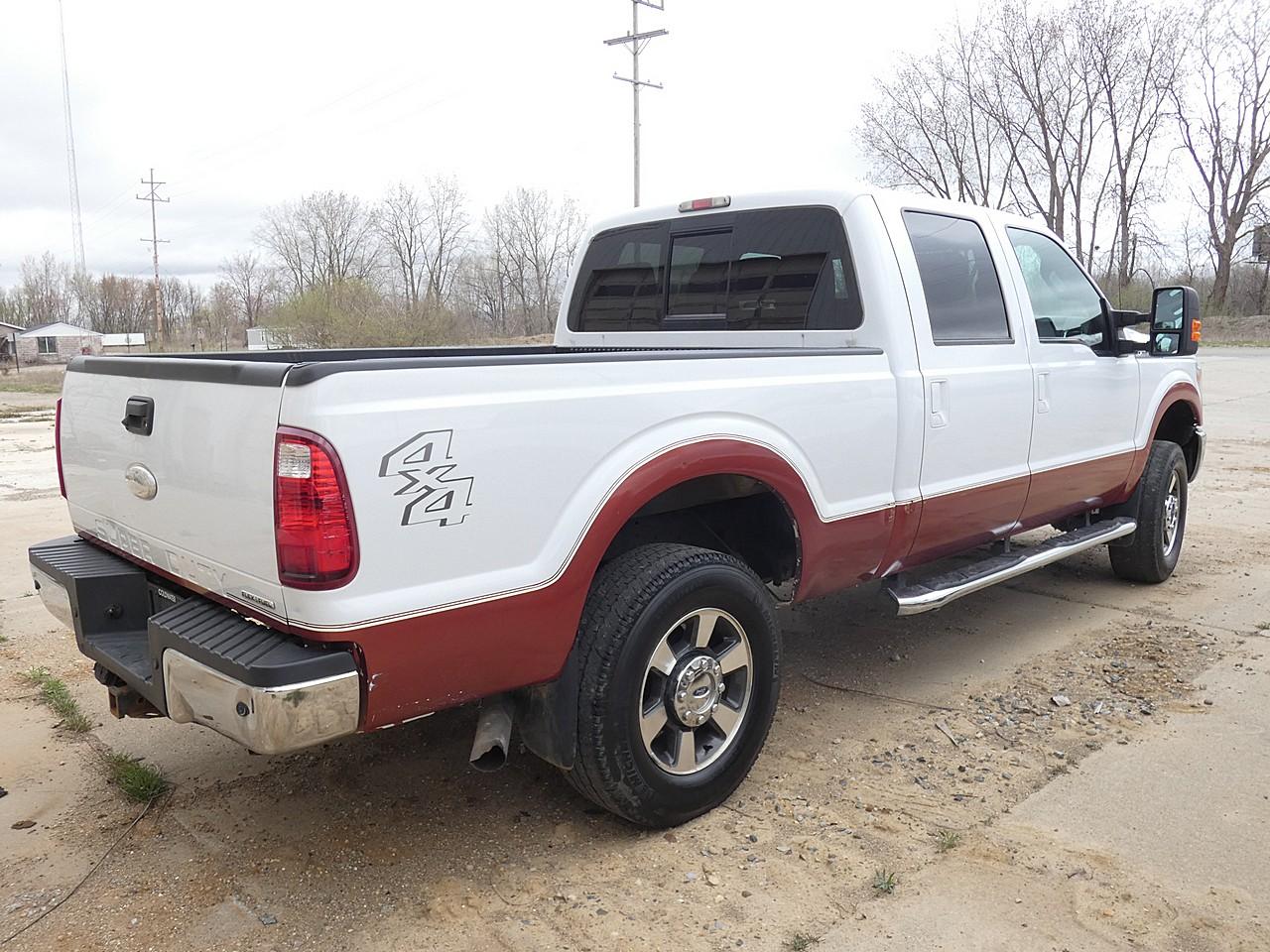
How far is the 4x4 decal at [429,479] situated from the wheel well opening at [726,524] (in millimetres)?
865

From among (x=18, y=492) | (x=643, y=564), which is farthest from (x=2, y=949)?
(x=18, y=492)

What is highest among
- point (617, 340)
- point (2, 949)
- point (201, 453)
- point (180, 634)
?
point (617, 340)

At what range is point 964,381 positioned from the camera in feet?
13.6

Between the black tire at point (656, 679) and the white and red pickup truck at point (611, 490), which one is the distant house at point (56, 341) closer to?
the white and red pickup truck at point (611, 490)

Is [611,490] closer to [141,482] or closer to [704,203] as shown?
[141,482]

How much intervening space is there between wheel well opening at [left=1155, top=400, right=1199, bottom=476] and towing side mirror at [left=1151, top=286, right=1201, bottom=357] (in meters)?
0.69

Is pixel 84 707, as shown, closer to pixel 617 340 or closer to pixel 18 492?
pixel 617 340

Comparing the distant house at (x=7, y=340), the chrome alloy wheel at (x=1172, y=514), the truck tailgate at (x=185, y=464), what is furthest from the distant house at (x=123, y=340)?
the truck tailgate at (x=185, y=464)

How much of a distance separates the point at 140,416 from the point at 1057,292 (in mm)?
4201

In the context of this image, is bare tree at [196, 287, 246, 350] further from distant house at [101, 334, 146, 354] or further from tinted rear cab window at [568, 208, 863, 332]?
tinted rear cab window at [568, 208, 863, 332]

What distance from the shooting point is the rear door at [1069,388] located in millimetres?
4703

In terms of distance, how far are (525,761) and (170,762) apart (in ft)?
4.40

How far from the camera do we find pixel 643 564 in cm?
305

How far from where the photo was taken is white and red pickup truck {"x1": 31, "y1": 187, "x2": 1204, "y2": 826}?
2.38m
